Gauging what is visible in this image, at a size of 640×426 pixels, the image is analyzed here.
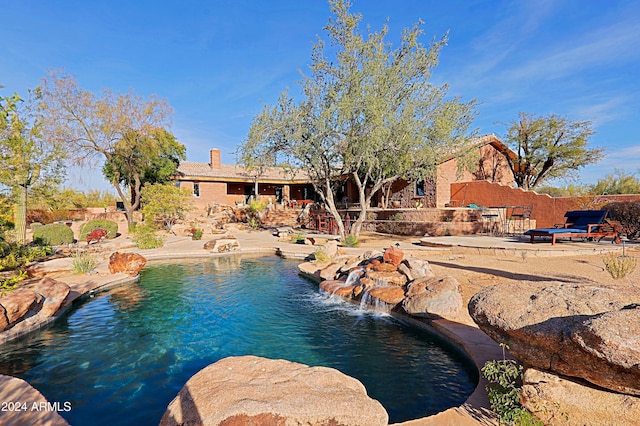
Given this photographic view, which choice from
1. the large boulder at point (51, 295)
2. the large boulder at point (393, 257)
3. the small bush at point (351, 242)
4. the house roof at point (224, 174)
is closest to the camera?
the large boulder at point (51, 295)

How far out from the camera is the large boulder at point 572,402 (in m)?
2.73

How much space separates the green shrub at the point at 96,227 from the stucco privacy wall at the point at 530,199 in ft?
70.3

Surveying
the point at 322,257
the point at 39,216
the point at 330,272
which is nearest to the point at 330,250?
the point at 322,257

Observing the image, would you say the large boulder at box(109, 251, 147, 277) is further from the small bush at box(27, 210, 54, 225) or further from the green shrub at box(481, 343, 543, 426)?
the small bush at box(27, 210, 54, 225)

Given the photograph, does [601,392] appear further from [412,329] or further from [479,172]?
[479,172]

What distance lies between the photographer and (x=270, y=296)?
8641mm

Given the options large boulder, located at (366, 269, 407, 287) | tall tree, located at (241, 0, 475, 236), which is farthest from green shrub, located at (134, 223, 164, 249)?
large boulder, located at (366, 269, 407, 287)

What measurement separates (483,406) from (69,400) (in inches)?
197

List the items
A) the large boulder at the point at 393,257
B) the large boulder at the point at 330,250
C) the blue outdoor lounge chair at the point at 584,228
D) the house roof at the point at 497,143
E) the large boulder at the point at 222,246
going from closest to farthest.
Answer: the large boulder at the point at 393,257
the blue outdoor lounge chair at the point at 584,228
the large boulder at the point at 330,250
the large boulder at the point at 222,246
the house roof at the point at 497,143

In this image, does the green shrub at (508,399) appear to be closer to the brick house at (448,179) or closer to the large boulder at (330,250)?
the large boulder at (330,250)

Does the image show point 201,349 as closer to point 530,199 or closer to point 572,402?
point 572,402

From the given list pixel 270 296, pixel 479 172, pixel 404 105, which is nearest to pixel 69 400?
pixel 270 296

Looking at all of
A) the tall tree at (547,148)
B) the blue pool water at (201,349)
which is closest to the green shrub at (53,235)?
the blue pool water at (201,349)

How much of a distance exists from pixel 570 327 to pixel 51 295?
9132mm
